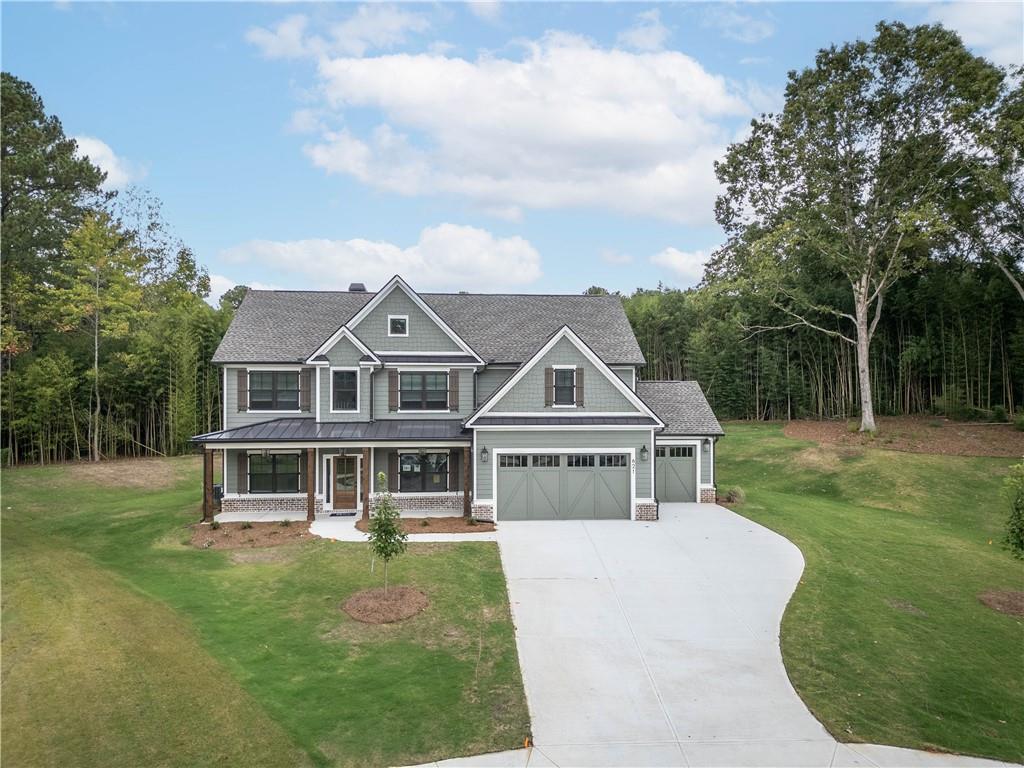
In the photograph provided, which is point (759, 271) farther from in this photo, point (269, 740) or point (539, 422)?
point (269, 740)

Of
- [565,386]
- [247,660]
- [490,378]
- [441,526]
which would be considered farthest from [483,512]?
[247,660]

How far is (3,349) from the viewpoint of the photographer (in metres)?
26.4

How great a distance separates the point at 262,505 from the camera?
62.8 feet

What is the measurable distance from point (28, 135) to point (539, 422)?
32000 mm

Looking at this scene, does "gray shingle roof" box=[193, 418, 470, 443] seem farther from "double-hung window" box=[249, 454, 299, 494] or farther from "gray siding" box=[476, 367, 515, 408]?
"gray siding" box=[476, 367, 515, 408]

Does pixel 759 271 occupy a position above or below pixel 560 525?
above

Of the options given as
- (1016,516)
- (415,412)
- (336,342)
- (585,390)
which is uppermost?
(336,342)

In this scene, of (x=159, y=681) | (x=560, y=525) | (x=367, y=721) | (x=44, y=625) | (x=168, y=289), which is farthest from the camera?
(x=168, y=289)

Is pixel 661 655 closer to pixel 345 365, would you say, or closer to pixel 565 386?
pixel 565 386

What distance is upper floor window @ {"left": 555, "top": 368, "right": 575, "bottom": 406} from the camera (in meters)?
18.5

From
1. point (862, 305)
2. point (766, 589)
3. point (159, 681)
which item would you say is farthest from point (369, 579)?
point (862, 305)

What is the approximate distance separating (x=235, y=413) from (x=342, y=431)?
4.21 meters

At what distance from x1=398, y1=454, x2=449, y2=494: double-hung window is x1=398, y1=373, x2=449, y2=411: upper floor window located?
181 cm

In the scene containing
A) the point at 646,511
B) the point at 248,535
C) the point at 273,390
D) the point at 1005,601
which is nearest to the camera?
the point at 1005,601
